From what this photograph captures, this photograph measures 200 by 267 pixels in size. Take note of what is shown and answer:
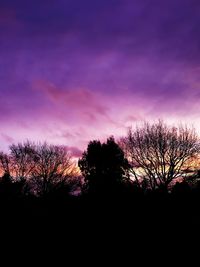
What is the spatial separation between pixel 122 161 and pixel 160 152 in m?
7.31

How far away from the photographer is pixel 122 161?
36.2 m

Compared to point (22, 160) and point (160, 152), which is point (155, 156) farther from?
point (22, 160)

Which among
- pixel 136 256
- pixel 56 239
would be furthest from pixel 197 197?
pixel 56 239

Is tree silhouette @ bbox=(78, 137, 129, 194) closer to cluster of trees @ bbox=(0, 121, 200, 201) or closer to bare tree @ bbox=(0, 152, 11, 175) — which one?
cluster of trees @ bbox=(0, 121, 200, 201)

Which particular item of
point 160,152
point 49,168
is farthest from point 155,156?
point 49,168

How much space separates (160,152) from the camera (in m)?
30.6

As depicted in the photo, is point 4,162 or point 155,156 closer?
point 155,156

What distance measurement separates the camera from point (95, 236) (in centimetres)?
707

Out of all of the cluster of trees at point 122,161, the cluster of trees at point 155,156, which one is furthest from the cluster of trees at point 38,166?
the cluster of trees at point 155,156

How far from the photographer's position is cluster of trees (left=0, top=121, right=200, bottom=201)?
1179 inches

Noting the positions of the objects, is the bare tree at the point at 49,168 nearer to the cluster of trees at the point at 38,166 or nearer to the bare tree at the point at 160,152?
the cluster of trees at the point at 38,166

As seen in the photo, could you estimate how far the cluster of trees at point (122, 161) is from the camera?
98.3 feet

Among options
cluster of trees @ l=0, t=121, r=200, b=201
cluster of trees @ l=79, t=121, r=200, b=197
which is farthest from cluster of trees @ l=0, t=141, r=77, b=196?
cluster of trees @ l=79, t=121, r=200, b=197

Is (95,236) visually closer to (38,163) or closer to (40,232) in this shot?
(40,232)
